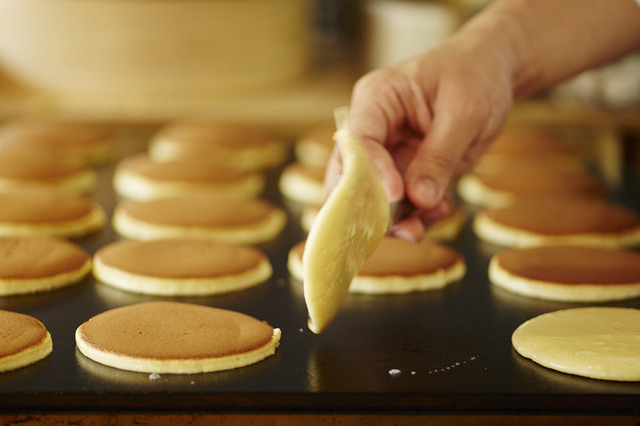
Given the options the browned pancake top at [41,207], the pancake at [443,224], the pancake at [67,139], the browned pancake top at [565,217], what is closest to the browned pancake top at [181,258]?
the browned pancake top at [41,207]

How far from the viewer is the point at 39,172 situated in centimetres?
249

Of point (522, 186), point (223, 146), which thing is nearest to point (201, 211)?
point (223, 146)

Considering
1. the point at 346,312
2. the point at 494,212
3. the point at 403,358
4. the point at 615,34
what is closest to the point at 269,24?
the point at 494,212

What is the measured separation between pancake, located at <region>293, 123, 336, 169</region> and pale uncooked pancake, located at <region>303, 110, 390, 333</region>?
1.33 m

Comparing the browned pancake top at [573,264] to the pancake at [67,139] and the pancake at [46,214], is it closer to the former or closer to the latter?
the pancake at [46,214]

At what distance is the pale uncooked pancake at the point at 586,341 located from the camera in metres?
1.35

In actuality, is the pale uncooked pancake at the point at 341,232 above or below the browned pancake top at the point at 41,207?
above

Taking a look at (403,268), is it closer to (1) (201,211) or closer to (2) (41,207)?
(1) (201,211)

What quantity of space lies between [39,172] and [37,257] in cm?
76

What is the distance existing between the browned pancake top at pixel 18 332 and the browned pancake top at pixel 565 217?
1191 mm

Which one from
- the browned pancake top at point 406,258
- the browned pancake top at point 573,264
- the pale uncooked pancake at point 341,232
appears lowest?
the browned pancake top at point 573,264

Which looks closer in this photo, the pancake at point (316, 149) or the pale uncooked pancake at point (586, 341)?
the pale uncooked pancake at point (586, 341)

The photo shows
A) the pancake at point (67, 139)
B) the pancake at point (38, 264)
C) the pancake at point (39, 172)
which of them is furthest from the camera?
the pancake at point (67, 139)

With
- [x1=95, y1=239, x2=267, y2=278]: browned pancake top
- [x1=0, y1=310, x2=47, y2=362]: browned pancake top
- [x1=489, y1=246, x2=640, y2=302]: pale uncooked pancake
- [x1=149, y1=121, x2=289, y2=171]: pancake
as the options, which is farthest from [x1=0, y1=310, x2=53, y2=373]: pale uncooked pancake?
[x1=149, y1=121, x2=289, y2=171]: pancake
